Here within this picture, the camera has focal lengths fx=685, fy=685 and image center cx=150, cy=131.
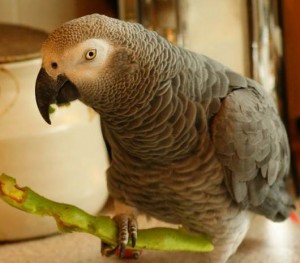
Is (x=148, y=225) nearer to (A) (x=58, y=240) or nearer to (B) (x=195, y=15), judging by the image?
(A) (x=58, y=240)

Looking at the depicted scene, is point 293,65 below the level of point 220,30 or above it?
below

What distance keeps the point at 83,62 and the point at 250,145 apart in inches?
15.4

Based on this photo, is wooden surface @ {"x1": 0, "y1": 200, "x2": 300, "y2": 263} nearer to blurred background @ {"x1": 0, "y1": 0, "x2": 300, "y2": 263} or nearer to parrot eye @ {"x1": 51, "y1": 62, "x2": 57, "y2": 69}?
blurred background @ {"x1": 0, "y1": 0, "x2": 300, "y2": 263}

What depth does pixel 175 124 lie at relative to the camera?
1.24 m

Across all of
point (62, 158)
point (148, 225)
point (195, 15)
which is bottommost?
point (148, 225)

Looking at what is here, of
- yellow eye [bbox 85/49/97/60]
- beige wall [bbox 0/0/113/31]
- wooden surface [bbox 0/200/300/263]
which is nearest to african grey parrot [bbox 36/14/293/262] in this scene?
yellow eye [bbox 85/49/97/60]

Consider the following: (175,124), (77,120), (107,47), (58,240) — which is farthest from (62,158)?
(107,47)

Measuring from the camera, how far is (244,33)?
1.79m

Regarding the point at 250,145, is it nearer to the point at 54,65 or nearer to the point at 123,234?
the point at 123,234

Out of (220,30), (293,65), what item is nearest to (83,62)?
(220,30)

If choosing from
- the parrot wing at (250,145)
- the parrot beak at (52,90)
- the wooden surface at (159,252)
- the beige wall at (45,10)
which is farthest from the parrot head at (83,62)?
the beige wall at (45,10)

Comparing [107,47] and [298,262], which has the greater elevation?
[107,47]

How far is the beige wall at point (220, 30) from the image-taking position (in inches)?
69.4

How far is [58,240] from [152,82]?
0.66 metres
